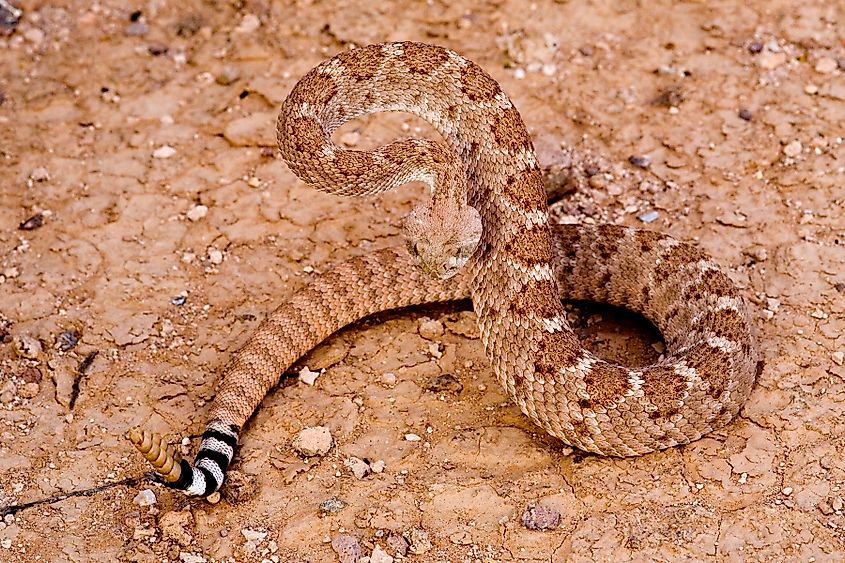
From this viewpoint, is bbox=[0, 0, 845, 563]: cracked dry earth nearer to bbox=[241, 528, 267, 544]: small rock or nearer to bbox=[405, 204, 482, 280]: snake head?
bbox=[241, 528, 267, 544]: small rock

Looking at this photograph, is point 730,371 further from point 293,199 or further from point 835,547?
point 293,199

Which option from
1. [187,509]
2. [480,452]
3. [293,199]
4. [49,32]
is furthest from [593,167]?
[49,32]

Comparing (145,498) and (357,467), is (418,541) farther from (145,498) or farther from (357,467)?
(145,498)

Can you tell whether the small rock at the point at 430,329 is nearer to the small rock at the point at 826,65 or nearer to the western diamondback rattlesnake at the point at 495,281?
the western diamondback rattlesnake at the point at 495,281

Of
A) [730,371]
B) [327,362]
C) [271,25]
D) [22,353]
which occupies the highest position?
[730,371]

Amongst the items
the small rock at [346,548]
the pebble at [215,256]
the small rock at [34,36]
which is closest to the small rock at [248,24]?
the small rock at [34,36]

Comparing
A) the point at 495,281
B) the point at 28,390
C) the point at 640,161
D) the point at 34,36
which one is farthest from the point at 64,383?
the point at 640,161

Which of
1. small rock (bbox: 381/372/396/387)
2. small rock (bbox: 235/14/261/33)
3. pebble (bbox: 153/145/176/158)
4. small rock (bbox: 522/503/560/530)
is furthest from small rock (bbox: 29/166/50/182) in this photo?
small rock (bbox: 522/503/560/530)
